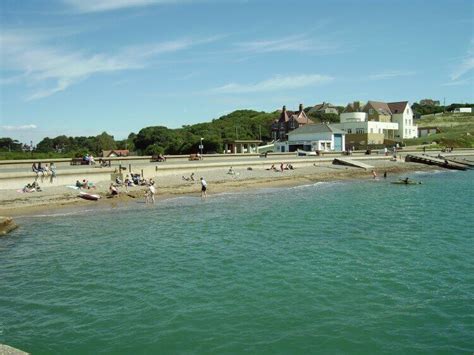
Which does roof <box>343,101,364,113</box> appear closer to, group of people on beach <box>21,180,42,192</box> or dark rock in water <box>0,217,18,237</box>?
group of people on beach <box>21,180,42,192</box>

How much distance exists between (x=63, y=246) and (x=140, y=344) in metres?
10.7

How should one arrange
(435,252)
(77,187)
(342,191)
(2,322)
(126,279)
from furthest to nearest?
1. (342,191)
2. (77,187)
3. (435,252)
4. (126,279)
5. (2,322)

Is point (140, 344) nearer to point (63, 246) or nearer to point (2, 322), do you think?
point (2, 322)

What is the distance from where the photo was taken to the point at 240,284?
14641mm

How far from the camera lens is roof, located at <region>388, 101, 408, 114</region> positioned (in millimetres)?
103975

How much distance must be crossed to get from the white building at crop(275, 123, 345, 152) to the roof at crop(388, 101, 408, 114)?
29.7 metres

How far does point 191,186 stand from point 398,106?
262ft

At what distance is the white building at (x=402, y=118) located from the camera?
103m

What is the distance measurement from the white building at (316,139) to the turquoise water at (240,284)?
5252 centimetres

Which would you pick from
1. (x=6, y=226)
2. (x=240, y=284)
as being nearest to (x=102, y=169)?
(x=6, y=226)

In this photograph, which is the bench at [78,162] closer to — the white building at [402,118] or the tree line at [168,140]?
the tree line at [168,140]

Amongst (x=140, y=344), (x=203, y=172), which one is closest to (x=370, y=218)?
(x=140, y=344)

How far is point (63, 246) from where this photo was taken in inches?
786

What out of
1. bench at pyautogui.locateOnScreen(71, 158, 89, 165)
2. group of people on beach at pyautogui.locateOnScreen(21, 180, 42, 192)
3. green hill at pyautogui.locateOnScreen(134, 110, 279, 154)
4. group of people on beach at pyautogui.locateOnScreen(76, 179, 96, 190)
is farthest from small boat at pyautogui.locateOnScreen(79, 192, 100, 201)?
green hill at pyautogui.locateOnScreen(134, 110, 279, 154)
